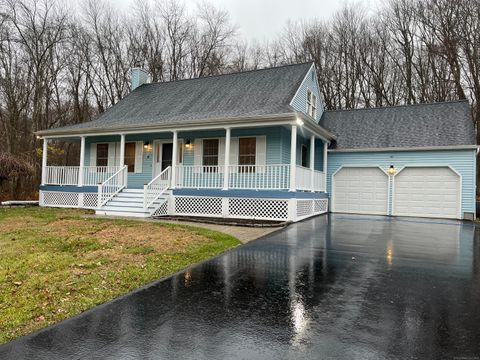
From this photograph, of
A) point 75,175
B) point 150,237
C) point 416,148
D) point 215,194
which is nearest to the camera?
point 150,237

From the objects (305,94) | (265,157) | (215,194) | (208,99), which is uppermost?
(305,94)

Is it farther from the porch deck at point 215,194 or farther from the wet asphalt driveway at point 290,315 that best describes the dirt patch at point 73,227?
the wet asphalt driveway at point 290,315

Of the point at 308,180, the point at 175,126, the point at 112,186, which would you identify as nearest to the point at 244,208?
the point at 308,180

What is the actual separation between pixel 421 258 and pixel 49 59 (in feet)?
86.0

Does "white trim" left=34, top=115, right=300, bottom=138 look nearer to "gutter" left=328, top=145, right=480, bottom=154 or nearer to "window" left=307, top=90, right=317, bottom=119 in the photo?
"window" left=307, top=90, right=317, bottom=119

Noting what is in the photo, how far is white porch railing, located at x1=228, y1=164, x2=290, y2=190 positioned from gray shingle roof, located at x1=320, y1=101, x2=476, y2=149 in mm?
4943

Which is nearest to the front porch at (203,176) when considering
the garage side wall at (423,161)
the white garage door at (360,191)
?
the garage side wall at (423,161)

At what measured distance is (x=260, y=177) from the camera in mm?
12711

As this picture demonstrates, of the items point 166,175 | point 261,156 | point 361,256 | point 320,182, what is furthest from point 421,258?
point 166,175

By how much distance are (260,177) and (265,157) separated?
54.8 inches

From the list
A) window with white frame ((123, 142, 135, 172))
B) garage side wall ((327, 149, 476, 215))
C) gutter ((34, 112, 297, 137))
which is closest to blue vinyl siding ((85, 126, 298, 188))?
window with white frame ((123, 142, 135, 172))

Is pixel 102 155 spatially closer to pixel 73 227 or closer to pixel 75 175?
pixel 75 175

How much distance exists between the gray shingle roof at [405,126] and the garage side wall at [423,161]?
14.4 inches

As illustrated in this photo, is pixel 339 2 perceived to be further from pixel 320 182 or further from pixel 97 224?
pixel 97 224
